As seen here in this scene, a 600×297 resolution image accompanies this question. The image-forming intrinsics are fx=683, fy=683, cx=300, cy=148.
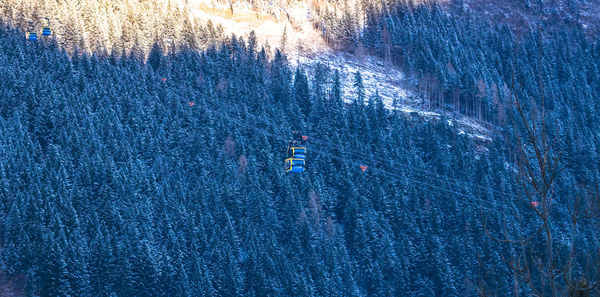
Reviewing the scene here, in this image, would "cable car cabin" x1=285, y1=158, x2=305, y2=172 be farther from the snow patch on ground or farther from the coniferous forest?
the snow patch on ground

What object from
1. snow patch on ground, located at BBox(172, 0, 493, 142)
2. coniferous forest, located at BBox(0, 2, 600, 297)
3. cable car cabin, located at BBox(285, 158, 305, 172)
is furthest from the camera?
snow patch on ground, located at BBox(172, 0, 493, 142)

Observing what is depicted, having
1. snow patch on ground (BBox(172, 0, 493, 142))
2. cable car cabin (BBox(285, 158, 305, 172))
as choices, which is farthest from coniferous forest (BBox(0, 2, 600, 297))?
cable car cabin (BBox(285, 158, 305, 172))

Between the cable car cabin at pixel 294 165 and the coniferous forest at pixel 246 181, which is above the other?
the cable car cabin at pixel 294 165

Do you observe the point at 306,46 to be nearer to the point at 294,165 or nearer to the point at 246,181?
the point at 246,181

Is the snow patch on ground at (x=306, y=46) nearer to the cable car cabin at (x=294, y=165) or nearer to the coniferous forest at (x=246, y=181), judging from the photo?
the coniferous forest at (x=246, y=181)

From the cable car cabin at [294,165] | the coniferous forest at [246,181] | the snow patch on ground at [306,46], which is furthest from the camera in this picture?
the snow patch on ground at [306,46]

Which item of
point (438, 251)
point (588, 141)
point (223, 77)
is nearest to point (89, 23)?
point (223, 77)

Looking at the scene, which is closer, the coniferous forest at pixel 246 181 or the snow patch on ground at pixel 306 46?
the coniferous forest at pixel 246 181

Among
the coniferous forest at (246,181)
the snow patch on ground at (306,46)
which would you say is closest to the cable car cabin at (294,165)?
the coniferous forest at (246,181)

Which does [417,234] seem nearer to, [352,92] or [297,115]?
[297,115]
